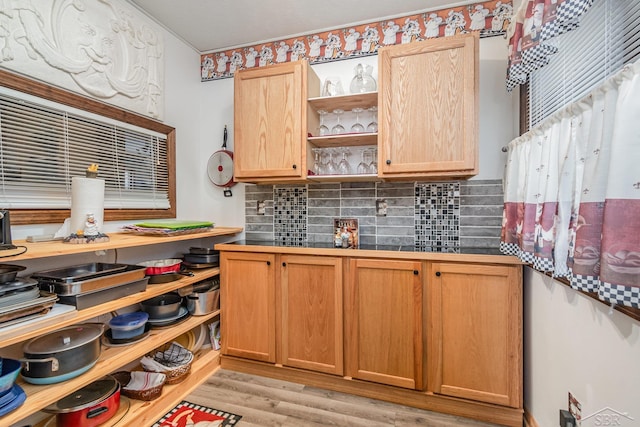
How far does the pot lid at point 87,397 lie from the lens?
1335 mm

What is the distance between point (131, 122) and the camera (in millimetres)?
1986

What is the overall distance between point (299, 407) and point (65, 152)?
2.06 m

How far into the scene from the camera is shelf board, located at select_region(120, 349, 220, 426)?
1.54m

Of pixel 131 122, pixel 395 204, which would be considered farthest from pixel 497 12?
pixel 131 122

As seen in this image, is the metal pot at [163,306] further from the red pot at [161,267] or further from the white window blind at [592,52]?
the white window blind at [592,52]

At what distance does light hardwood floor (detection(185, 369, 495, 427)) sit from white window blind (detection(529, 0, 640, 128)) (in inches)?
70.6

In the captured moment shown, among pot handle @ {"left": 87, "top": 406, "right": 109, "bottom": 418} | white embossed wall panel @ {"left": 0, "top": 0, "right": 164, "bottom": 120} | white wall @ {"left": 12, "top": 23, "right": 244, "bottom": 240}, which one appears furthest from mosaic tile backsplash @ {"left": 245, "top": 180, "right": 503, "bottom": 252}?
pot handle @ {"left": 87, "top": 406, "right": 109, "bottom": 418}

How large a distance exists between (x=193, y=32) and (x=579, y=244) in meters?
2.86

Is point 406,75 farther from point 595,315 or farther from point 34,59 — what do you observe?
point 34,59

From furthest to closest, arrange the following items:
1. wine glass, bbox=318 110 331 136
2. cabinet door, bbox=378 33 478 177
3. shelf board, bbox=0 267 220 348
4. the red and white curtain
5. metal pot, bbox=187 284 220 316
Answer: wine glass, bbox=318 110 331 136 → metal pot, bbox=187 284 220 316 → cabinet door, bbox=378 33 478 177 → shelf board, bbox=0 267 220 348 → the red and white curtain

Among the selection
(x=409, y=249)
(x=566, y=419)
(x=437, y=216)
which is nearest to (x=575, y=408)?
(x=566, y=419)

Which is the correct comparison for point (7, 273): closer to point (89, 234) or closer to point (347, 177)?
point (89, 234)

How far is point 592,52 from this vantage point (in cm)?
105

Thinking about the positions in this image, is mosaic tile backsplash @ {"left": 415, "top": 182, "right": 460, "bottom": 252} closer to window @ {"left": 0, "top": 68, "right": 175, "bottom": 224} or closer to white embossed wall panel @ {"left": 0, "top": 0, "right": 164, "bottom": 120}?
window @ {"left": 0, "top": 68, "right": 175, "bottom": 224}
